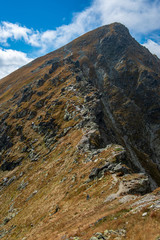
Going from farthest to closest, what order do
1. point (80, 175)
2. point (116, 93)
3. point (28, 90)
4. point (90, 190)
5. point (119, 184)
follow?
point (116, 93) < point (28, 90) < point (80, 175) < point (90, 190) < point (119, 184)

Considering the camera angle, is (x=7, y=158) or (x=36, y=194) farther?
(x=7, y=158)

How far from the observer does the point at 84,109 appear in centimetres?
9100

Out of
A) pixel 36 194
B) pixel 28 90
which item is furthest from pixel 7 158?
pixel 28 90

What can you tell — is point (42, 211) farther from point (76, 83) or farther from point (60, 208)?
point (76, 83)

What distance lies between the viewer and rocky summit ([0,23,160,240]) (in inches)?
708

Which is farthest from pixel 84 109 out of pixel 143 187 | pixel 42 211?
pixel 143 187

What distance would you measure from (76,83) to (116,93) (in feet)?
228

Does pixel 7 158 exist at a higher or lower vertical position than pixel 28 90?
lower

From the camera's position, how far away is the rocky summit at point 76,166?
18.0 m

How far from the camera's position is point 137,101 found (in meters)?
192

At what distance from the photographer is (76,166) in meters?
45.6

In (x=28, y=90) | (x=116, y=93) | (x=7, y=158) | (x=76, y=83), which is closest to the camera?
(x=7, y=158)

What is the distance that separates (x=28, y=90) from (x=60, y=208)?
14602 cm

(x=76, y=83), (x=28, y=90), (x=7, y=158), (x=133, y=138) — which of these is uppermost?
(x=28, y=90)
